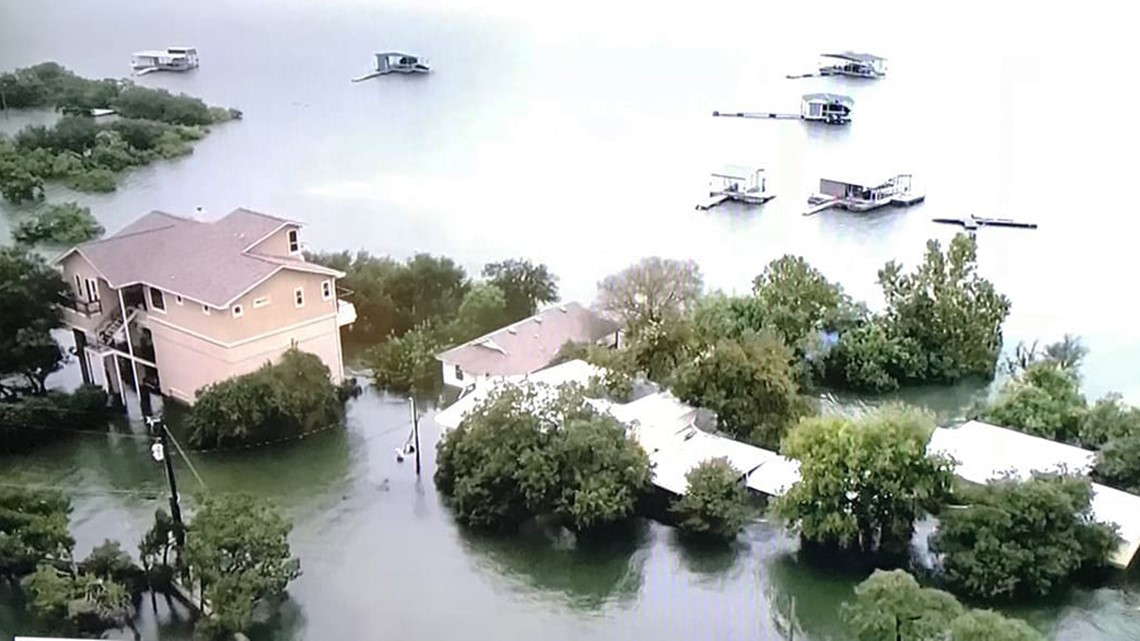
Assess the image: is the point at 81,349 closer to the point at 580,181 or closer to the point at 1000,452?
the point at 580,181

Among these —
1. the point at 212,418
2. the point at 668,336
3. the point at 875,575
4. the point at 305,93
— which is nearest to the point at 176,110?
the point at 305,93

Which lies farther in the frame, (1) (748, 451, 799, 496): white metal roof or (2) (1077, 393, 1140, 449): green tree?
(1) (748, 451, 799, 496): white metal roof

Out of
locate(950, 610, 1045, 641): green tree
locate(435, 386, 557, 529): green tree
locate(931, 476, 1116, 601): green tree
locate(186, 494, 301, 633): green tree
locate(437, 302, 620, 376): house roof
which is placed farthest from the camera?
locate(437, 302, 620, 376): house roof

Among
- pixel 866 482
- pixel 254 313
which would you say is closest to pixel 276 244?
pixel 254 313

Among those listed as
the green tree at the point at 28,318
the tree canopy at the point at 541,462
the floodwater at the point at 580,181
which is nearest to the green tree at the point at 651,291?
the floodwater at the point at 580,181

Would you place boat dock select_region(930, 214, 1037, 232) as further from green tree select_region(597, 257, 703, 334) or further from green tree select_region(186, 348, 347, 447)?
green tree select_region(186, 348, 347, 447)

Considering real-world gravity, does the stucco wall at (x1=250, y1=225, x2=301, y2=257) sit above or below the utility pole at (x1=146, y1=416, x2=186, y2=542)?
above

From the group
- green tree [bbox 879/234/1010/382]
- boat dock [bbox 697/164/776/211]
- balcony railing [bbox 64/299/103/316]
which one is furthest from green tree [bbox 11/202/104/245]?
green tree [bbox 879/234/1010/382]
